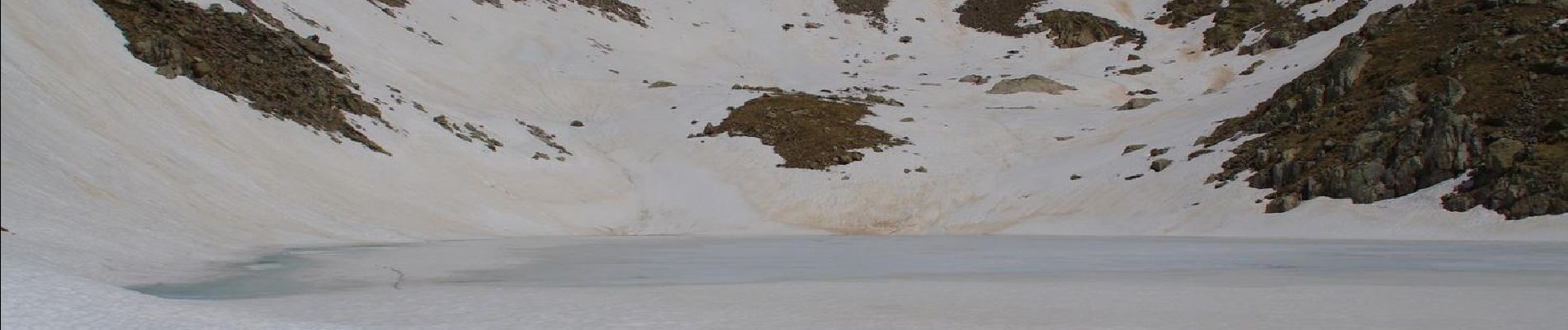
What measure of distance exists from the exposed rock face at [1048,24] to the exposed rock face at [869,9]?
781 cm

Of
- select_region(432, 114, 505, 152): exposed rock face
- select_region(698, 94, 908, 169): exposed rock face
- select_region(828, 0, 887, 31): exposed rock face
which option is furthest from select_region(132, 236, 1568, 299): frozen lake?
select_region(828, 0, 887, 31): exposed rock face

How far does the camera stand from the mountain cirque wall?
3522cm

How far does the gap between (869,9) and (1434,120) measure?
71567 mm

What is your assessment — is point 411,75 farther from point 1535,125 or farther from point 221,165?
point 1535,125

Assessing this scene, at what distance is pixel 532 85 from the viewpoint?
7012cm

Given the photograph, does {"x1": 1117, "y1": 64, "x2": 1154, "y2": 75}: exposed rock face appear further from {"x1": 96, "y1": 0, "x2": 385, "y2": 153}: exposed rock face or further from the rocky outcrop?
{"x1": 96, "y1": 0, "x2": 385, "y2": 153}: exposed rock face

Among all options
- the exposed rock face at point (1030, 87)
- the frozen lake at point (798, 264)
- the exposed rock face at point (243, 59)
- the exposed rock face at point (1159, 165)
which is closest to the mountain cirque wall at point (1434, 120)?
the exposed rock face at point (1159, 165)

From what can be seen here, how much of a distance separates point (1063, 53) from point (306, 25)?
6112 cm

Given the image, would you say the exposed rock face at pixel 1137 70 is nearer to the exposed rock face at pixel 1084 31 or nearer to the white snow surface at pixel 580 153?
the white snow surface at pixel 580 153

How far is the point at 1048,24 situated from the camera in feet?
330

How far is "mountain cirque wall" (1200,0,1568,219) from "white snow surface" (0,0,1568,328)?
961 mm

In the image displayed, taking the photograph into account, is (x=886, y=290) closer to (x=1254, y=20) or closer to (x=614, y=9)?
(x=614, y=9)

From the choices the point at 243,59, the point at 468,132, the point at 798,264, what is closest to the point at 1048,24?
the point at 468,132

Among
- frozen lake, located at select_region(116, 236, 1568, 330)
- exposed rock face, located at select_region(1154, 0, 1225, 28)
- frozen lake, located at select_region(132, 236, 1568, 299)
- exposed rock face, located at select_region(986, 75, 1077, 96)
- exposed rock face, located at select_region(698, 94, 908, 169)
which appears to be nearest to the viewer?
frozen lake, located at select_region(116, 236, 1568, 330)
